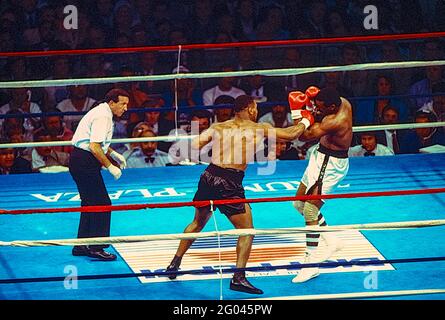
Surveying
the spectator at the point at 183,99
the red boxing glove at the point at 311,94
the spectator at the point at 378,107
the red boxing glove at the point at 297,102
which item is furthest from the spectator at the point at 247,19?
the red boxing glove at the point at 297,102

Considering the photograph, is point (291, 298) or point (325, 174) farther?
point (325, 174)

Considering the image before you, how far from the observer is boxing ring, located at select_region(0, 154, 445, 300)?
5.40 meters

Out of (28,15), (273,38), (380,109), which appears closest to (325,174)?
(380,109)

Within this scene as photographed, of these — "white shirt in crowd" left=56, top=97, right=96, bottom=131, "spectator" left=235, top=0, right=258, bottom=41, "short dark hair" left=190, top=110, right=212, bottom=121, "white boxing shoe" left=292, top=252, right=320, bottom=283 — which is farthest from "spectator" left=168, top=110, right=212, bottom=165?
"white boxing shoe" left=292, top=252, right=320, bottom=283

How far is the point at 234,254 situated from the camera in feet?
19.4

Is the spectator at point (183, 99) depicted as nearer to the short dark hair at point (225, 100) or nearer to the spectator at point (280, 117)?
the short dark hair at point (225, 100)

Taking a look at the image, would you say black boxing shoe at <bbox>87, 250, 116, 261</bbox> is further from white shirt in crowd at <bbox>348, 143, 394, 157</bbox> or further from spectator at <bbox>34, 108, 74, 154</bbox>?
white shirt in crowd at <bbox>348, 143, 394, 157</bbox>

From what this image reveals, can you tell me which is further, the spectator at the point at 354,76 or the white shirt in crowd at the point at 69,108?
the spectator at the point at 354,76

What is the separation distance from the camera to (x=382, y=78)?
7938 mm

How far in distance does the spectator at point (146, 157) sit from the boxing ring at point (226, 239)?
165mm

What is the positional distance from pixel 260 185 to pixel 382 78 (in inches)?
57.7

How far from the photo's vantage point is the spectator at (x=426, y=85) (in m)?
8.04

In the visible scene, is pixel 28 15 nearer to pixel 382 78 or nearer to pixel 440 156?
pixel 382 78

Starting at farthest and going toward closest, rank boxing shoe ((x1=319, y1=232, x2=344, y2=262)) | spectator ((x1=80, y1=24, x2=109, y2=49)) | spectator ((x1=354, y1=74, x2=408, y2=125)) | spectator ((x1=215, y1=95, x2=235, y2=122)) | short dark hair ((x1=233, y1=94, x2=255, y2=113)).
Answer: spectator ((x1=80, y1=24, x2=109, y2=49)) < spectator ((x1=354, y1=74, x2=408, y2=125)) < spectator ((x1=215, y1=95, x2=235, y2=122)) < boxing shoe ((x1=319, y1=232, x2=344, y2=262)) < short dark hair ((x1=233, y1=94, x2=255, y2=113))
